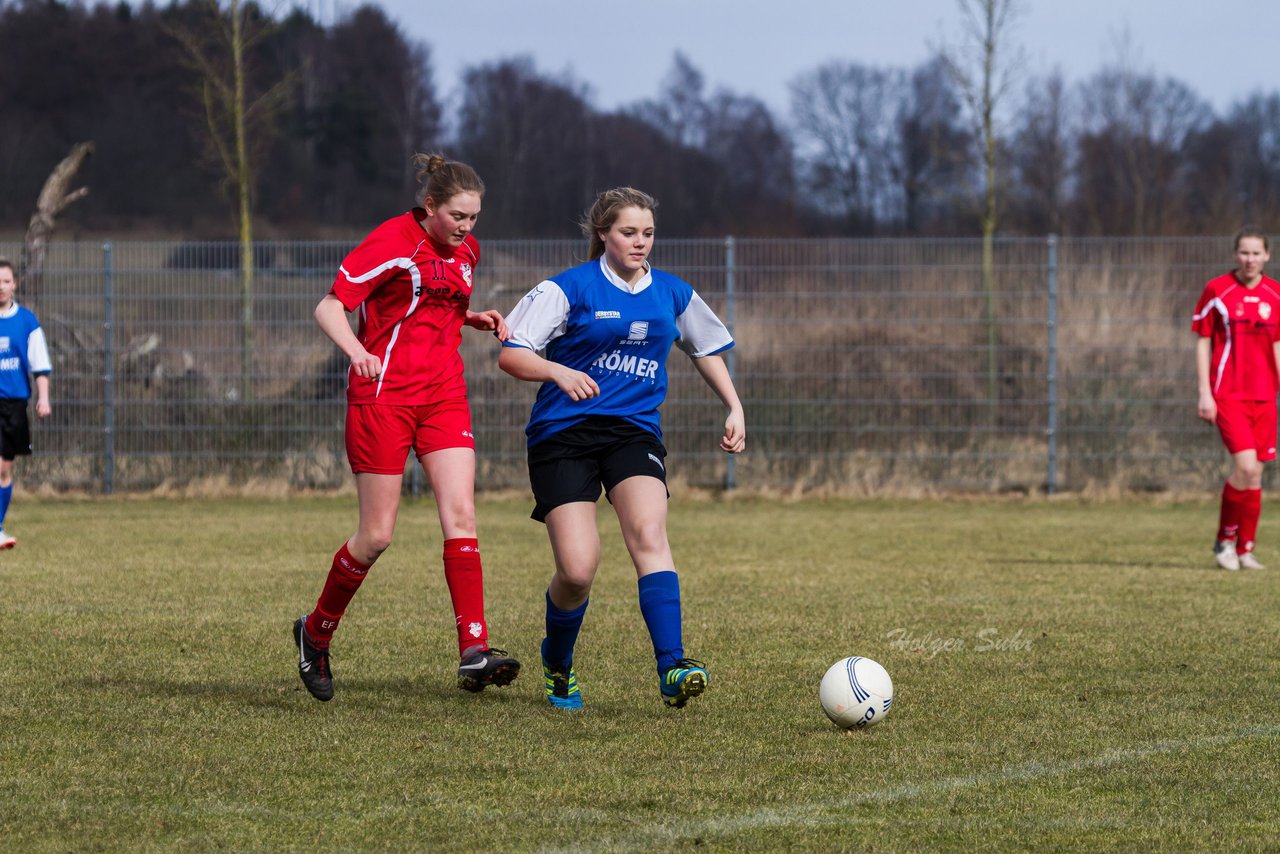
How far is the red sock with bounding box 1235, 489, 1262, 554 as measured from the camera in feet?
33.2

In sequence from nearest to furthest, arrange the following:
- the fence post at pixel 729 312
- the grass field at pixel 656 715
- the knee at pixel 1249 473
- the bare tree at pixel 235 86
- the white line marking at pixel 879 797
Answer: the white line marking at pixel 879 797 < the grass field at pixel 656 715 < the knee at pixel 1249 473 < the fence post at pixel 729 312 < the bare tree at pixel 235 86

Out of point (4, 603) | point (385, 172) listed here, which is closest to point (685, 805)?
point (4, 603)

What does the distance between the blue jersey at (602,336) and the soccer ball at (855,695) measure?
3.74ft

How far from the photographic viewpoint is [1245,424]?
10023mm

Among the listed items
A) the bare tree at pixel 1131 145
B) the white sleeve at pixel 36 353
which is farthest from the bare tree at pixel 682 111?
the white sleeve at pixel 36 353

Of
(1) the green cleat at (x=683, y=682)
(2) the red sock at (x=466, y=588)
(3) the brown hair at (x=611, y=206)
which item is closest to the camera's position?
(1) the green cleat at (x=683, y=682)

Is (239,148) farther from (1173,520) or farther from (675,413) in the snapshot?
(1173,520)

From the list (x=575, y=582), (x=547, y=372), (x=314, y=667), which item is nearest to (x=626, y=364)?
(x=547, y=372)

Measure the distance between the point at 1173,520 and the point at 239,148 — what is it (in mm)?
10846

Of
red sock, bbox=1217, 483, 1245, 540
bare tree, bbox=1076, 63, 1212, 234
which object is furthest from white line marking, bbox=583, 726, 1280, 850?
bare tree, bbox=1076, 63, 1212, 234

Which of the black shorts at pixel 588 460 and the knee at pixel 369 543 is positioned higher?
the black shorts at pixel 588 460

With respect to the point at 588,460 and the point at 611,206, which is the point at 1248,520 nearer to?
the point at 588,460

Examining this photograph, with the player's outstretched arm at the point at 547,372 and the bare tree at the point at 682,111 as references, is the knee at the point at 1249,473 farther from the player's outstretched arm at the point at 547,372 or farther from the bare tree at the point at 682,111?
the bare tree at the point at 682,111

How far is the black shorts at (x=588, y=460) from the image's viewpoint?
5.64m
